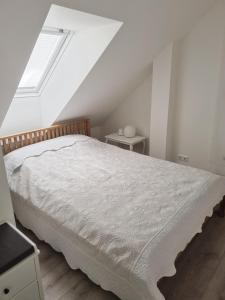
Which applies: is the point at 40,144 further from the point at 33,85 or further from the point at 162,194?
the point at 162,194

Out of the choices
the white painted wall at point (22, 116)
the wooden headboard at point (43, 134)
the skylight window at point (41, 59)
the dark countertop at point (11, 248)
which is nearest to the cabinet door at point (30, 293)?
the dark countertop at point (11, 248)

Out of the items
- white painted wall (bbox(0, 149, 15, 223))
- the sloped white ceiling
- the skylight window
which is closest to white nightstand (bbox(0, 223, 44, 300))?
white painted wall (bbox(0, 149, 15, 223))

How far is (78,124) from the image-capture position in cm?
345

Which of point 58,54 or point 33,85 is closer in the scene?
point 58,54

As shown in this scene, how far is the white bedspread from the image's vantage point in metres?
1.40

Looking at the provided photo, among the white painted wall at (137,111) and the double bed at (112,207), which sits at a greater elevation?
the white painted wall at (137,111)

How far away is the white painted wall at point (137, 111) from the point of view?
140 inches

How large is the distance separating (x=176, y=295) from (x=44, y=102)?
2.61 metres

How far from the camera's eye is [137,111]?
3.73 m

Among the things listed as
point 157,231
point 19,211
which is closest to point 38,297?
point 157,231

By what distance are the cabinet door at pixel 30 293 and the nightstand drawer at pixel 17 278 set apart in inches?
1.1

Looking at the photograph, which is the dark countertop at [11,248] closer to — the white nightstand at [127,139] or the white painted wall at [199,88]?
the white nightstand at [127,139]

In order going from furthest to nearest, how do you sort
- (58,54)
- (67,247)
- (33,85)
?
(33,85) < (58,54) < (67,247)

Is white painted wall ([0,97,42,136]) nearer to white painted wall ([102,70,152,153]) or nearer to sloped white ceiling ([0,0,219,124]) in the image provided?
sloped white ceiling ([0,0,219,124])
